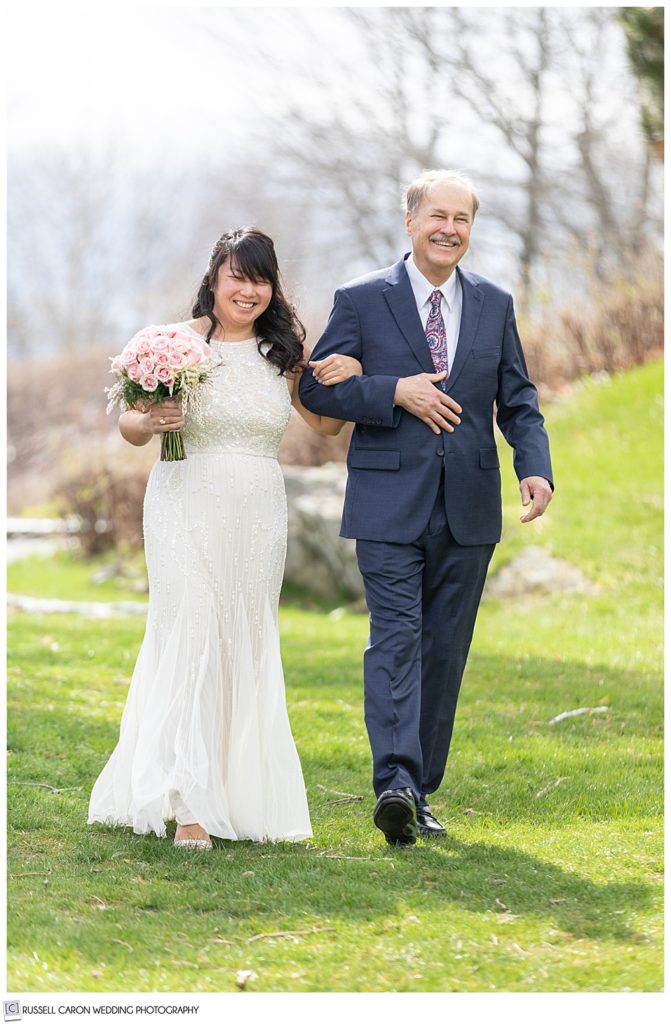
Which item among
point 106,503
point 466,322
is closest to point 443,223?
point 466,322

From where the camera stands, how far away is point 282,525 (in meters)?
5.20

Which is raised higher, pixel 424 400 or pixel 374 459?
pixel 424 400

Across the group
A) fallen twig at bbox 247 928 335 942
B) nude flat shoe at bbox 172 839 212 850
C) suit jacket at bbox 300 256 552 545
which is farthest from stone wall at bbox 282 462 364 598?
fallen twig at bbox 247 928 335 942

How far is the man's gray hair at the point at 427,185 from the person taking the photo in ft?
16.4

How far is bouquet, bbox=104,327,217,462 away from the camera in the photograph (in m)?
4.80

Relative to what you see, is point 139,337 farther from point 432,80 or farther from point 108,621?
point 432,80

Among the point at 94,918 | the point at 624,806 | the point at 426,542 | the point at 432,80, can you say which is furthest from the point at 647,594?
the point at 432,80

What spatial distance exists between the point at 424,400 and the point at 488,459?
0.40m

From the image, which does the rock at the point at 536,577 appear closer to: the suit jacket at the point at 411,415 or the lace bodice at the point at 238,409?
the suit jacket at the point at 411,415

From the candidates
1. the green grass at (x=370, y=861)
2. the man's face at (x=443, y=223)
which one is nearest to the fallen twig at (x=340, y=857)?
the green grass at (x=370, y=861)

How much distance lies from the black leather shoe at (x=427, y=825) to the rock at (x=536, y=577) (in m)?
6.85

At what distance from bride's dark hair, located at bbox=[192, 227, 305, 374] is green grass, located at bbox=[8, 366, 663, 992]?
1.95m

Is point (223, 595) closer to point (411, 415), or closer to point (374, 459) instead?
point (374, 459)

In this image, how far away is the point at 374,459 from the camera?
198 inches
